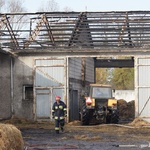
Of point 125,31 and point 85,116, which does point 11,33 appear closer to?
point 125,31

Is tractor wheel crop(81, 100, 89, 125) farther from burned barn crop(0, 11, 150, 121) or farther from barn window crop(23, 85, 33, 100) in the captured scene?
barn window crop(23, 85, 33, 100)

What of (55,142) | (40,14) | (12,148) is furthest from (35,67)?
(12,148)

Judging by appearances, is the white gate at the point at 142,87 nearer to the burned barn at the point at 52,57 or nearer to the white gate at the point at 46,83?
the burned barn at the point at 52,57

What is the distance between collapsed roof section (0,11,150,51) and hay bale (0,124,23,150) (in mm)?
15806

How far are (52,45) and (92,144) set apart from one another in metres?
13.6

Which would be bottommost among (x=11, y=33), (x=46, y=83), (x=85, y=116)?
(x=85, y=116)

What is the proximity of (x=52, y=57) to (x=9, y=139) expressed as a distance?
16.1 m

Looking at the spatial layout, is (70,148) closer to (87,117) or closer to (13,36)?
(87,117)

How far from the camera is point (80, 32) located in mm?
29891

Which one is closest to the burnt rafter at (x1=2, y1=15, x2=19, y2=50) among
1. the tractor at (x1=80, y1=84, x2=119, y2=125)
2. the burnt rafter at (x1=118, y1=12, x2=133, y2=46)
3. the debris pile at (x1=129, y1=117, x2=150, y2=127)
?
the tractor at (x1=80, y1=84, x2=119, y2=125)

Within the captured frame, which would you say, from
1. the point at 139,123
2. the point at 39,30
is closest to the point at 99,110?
the point at 139,123

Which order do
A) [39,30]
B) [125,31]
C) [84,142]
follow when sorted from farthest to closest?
[39,30] → [125,31] → [84,142]

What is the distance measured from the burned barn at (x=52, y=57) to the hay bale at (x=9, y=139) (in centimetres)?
1402

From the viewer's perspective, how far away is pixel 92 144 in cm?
1617
